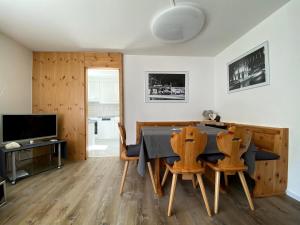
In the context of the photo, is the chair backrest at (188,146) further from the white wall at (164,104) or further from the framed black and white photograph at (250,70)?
the white wall at (164,104)

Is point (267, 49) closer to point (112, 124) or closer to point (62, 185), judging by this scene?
point (62, 185)

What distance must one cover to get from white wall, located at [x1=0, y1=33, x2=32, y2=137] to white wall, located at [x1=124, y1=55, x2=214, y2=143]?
199 cm

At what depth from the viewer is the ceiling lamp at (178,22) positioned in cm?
187

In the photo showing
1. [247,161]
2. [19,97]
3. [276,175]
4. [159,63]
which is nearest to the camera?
[247,161]

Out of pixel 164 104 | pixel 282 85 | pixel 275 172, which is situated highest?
pixel 282 85

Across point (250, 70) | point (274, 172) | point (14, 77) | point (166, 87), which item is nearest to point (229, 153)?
point (274, 172)

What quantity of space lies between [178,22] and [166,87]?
1.64 metres

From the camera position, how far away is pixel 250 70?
2.47m

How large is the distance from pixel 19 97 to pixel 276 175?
4.31m

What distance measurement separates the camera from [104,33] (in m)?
2.59

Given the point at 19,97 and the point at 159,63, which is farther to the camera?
the point at 159,63

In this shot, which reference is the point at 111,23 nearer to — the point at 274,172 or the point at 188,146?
the point at 188,146

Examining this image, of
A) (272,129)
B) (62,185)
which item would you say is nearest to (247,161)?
(272,129)

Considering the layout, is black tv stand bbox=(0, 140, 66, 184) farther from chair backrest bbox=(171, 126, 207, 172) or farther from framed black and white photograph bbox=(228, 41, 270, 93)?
framed black and white photograph bbox=(228, 41, 270, 93)
